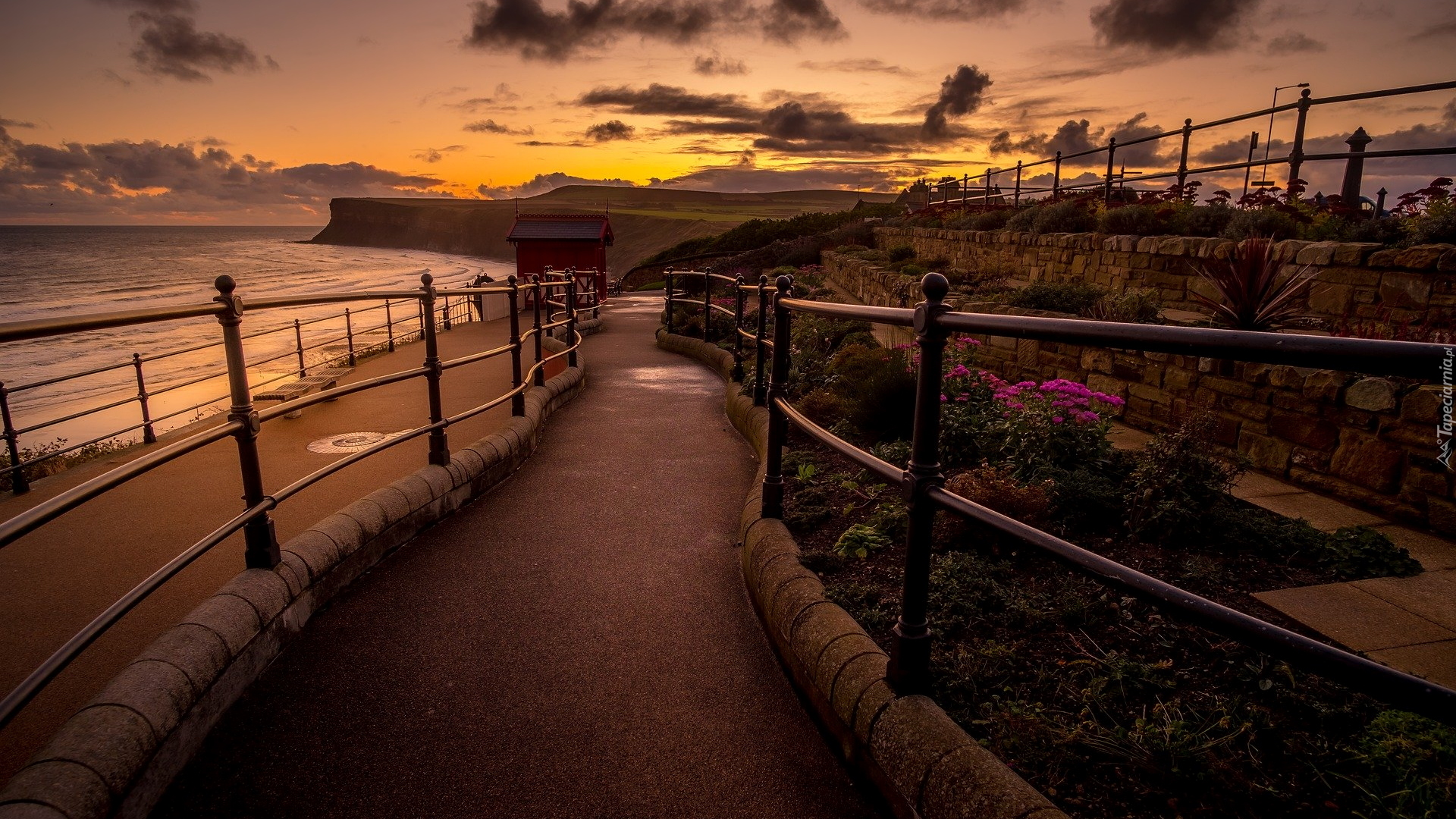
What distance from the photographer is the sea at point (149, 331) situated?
18406 mm

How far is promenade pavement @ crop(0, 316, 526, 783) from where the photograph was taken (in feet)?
9.67

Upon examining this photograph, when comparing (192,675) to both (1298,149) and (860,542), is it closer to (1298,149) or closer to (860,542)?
(860,542)

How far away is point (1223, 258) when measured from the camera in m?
6.73

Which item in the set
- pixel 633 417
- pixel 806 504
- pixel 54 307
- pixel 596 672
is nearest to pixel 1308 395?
pixel 806 504

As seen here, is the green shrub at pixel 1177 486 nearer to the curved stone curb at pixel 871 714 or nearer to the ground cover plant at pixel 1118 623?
the ground cover plant at pixel 1118 623

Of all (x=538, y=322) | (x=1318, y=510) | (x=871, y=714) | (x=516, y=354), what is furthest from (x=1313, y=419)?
(x=538, y=322)

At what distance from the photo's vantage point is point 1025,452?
13.7 feet

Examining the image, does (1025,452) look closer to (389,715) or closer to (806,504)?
(806,504)

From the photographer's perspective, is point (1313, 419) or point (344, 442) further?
point (344, 442)

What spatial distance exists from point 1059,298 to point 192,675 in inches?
312

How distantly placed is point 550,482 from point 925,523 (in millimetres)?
3465

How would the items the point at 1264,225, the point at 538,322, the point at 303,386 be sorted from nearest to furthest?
the point at 538,322 → the point at 1264,225 → the point at 303,386

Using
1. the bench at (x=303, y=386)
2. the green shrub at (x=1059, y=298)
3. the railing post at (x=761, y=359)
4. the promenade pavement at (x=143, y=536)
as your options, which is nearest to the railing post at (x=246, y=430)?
the promenade pavement at (x=143, y=536)

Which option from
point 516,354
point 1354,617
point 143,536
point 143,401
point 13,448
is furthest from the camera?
point 143,401
